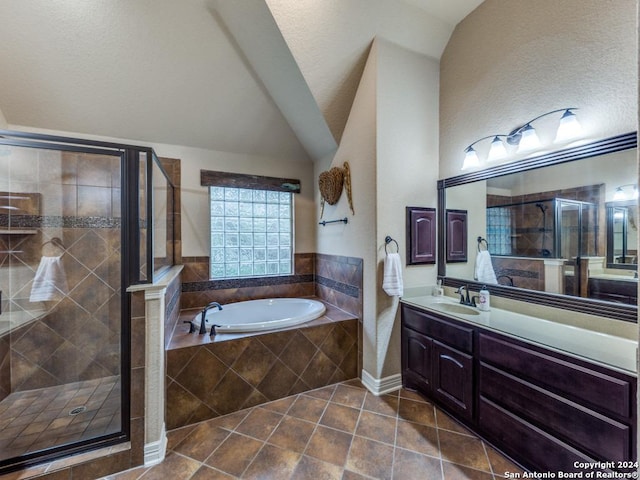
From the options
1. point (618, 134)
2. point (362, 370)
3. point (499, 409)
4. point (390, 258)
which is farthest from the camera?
point (362, 370)

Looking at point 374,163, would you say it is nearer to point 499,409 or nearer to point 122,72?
point 499,409

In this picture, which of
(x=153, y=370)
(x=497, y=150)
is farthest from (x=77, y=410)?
(x=497, y=150)

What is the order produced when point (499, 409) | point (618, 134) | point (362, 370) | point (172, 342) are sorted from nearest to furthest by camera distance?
point (618, 134), point (499, 409), point (172, 342), point (362, 370)

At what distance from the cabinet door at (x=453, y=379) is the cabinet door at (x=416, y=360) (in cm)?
7

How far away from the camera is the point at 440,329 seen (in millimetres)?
2025

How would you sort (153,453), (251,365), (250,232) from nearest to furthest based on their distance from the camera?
(153,453), (251,365), (250,232)

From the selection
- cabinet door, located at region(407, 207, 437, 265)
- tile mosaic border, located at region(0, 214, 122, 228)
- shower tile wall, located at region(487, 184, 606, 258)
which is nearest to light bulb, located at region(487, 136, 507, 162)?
shower tile wall, located at region(487, 184, 606, 258)

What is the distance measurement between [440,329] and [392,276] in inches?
20.9

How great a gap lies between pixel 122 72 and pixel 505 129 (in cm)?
325

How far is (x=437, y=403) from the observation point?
211 centimetres

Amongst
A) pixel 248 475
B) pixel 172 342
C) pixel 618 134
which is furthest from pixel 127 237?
pixel 618 134

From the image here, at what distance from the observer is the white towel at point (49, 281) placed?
2152 mm

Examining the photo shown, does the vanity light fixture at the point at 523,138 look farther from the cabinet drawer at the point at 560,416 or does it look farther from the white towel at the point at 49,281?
the white towel at the point at 49,281

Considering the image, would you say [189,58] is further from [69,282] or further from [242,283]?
[242,283]
